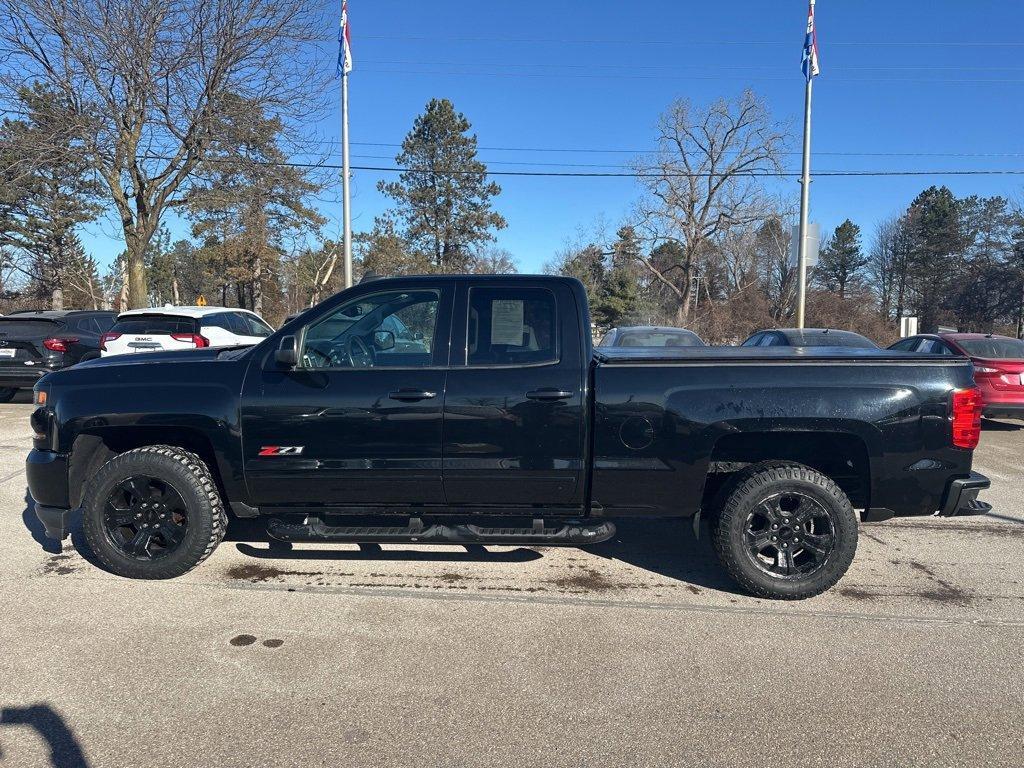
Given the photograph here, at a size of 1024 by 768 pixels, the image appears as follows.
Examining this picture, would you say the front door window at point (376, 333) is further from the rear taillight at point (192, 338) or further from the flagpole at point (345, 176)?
the flagpole at point (345, 176)

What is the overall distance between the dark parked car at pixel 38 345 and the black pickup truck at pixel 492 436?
829 cm

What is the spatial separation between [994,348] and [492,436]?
945cm

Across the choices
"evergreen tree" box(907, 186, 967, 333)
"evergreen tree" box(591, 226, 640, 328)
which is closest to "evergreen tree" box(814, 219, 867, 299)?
"evergreen tree" box(907, 186, 967, 333)

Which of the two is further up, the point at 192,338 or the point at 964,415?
the point at 192,338

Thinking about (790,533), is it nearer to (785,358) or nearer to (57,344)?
(785,358)

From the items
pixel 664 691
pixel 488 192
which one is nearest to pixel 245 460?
pixel 664 691

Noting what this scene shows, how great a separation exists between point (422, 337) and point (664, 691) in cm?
236

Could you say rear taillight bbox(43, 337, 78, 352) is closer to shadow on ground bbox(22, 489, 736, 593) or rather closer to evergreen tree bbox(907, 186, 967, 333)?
shadow on ground bbox(22, 489, 736, 593)

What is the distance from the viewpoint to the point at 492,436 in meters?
3.93

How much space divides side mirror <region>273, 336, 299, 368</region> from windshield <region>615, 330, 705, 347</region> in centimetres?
710

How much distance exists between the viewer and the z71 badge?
402 centimetres

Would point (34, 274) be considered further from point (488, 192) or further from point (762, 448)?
point (762, 448)

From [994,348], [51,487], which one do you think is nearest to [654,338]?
[994,348]

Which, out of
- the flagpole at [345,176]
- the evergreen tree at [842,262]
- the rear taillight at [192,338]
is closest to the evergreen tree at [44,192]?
the flagpole at [345,176]
